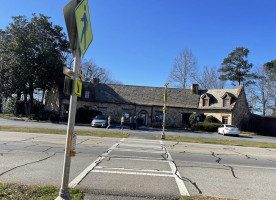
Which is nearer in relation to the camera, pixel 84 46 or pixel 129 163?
pixel 84 46

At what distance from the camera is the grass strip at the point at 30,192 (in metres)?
4.07

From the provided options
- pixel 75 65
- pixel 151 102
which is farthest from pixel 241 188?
pixel 151 102

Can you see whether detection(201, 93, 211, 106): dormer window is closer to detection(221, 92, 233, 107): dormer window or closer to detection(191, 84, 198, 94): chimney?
detection(221, 92, 233, 107): dormer window

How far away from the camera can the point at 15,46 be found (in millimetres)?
31734

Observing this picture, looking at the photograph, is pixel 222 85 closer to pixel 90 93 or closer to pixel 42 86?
pixel 90 93

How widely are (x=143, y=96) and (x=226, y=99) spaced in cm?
1368

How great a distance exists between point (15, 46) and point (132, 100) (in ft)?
66.7

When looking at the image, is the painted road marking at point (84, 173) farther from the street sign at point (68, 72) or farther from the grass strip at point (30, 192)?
the street sign at point (68, 72)

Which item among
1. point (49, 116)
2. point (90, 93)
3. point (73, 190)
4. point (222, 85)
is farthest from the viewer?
point (222, 85)

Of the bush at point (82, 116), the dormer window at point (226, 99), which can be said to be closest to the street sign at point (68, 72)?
the bush at point (82, 116)

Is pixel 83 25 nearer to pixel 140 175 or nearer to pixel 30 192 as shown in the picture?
pixel 30 192

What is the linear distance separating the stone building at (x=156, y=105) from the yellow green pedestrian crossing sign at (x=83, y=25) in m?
29.7

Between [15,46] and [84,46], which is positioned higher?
[15,46]

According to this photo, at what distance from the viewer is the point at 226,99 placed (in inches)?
1284
